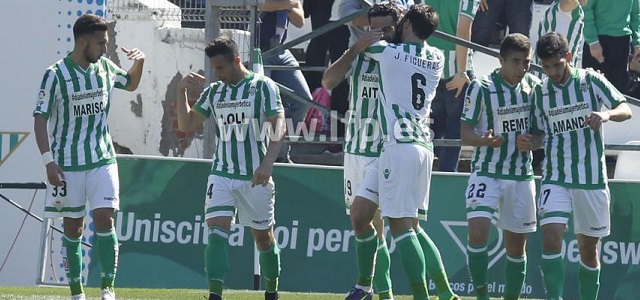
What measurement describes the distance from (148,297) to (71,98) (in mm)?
2094

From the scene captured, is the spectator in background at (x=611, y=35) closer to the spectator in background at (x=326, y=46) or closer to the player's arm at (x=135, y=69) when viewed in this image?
the spectator in background at (x=326, y=46)

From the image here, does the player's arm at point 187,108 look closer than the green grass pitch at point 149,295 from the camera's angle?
Yes

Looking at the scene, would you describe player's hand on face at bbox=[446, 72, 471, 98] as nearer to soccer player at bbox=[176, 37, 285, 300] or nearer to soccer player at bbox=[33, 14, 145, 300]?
soccer player at bbox=[176, 37, 285, 300]

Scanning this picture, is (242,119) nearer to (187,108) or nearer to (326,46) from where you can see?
(187,108)

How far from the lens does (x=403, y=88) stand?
9.91 meters

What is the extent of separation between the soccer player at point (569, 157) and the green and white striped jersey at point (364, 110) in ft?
3.67

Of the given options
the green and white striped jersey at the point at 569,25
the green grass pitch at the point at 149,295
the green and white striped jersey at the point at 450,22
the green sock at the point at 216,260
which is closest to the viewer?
the green sock at the point at 216,260

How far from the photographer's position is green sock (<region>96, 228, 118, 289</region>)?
10648 mm

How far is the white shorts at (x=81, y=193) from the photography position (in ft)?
35.2

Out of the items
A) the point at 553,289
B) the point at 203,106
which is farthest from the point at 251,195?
the point at 553,289

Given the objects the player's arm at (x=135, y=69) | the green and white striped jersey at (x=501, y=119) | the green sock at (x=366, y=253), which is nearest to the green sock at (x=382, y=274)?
the green sock at (x=366, y=253)

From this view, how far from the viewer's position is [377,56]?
995 centimetres

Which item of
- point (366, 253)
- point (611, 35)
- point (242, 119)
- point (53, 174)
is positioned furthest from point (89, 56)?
point (611, 35)

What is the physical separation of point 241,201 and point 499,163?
2014 millimetres
